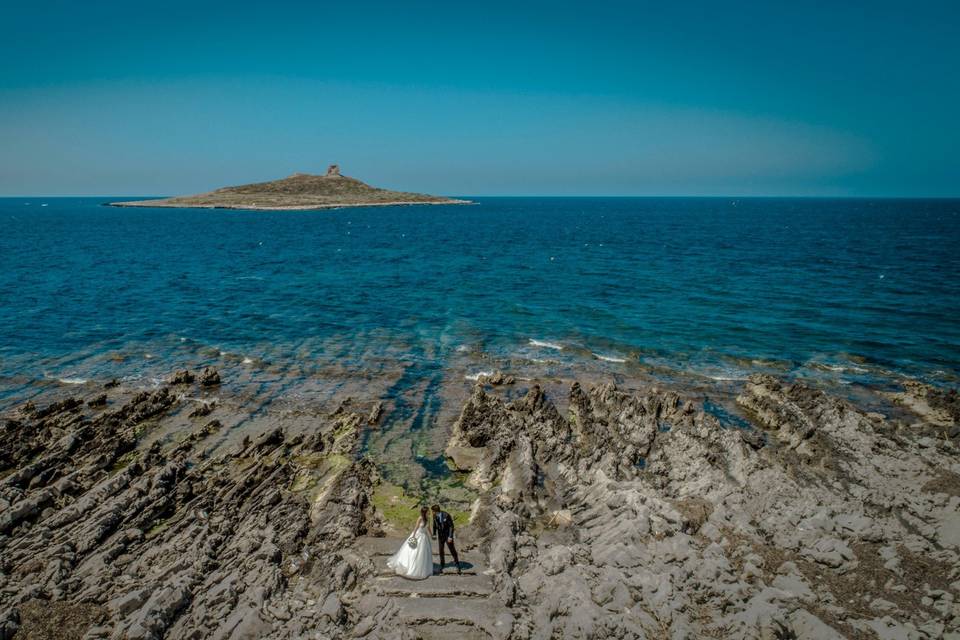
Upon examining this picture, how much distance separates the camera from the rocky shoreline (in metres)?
12.7

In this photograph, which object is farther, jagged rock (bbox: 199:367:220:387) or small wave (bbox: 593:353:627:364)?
small wave (bbox: 593:353:627:364)

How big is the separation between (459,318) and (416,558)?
3296 cm

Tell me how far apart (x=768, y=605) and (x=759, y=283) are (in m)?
54.9

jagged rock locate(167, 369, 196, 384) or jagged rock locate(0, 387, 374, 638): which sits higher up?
jagged rock locate(167, 369, 196, 384)

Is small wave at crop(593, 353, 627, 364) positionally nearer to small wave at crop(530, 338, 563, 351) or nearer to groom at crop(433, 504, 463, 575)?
small wave at crop(530, 338, 563, 351)

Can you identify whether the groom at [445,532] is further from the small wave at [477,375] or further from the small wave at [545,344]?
the small wave at [545,344]

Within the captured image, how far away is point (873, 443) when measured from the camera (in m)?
20.7

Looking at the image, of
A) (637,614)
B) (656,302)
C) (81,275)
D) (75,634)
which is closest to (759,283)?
(656,302)

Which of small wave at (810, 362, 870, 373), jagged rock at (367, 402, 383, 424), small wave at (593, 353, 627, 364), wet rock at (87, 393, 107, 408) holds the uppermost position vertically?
small wave at (810, 362, 870, 373)

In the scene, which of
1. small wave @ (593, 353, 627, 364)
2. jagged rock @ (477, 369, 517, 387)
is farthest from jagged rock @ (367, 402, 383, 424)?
small wave @ (593, 353, 627, 364)

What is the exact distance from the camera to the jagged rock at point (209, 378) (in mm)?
30580

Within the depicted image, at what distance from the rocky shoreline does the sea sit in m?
6.16

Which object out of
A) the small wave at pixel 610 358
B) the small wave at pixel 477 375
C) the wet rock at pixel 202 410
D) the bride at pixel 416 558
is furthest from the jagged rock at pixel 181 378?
the small wave at pixel 610 358

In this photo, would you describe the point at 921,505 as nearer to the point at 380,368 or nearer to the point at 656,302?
the point at 380,368
